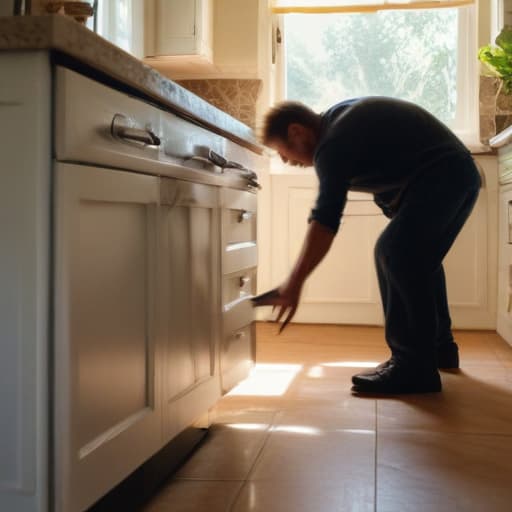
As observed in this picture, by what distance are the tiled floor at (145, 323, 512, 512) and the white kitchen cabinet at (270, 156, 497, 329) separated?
3.19 feet

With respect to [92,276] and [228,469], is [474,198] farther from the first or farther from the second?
[92,276]

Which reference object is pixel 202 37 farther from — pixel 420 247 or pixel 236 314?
pixel 236 314

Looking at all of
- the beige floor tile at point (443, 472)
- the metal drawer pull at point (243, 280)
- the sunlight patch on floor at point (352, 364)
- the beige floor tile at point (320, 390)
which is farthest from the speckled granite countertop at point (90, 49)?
the sunlight patch on floor at point (352, 364)

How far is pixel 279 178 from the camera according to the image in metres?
4.04

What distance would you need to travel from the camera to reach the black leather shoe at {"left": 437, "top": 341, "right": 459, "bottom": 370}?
2.87m

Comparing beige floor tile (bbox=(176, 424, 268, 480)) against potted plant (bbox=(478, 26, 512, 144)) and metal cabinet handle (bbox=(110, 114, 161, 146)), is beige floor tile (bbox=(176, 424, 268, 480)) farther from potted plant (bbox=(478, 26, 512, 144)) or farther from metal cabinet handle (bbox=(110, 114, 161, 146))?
potted plant (bbox=(478, 26, 512, 144))

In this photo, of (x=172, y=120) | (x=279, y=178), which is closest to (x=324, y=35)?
(x=279, y=178)

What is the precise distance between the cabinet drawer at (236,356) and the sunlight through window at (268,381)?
224 millimetres

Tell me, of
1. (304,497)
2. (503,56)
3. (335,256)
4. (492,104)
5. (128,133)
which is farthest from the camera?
(335,256)

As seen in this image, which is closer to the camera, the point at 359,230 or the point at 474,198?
the point at 474,198

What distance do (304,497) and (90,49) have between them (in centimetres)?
92

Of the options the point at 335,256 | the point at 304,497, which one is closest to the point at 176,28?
the point at 335,256

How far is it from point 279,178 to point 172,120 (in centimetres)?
254

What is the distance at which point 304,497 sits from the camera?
149 centimetres
